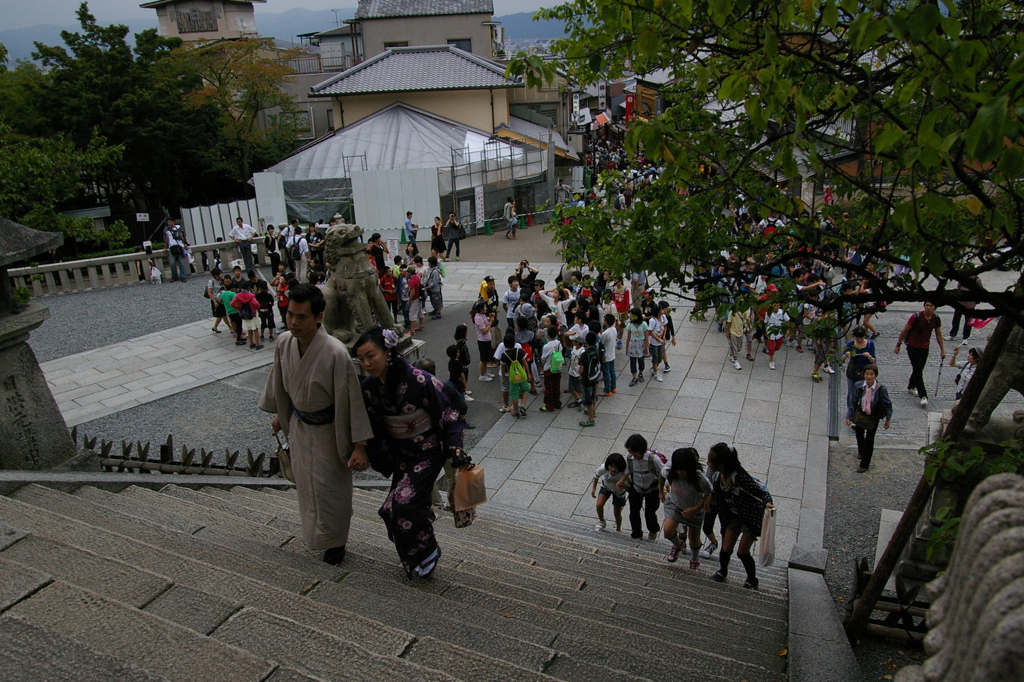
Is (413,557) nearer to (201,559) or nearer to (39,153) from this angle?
(201,559)

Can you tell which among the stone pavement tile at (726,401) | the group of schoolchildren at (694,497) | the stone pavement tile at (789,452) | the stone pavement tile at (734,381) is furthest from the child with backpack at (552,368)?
the group of schoolchildren at (694,497)

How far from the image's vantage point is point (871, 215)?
4750 mm

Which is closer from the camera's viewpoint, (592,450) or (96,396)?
(592,450)

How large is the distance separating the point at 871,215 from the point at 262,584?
4.32m

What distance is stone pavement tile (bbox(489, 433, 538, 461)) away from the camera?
9312 millimetres

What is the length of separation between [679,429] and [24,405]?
24.5 feet

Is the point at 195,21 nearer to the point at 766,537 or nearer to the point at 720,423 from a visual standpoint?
the point at 720,423

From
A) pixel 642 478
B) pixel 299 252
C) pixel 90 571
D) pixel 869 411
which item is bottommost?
pixel 869 411

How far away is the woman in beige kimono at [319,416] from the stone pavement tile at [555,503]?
4.12 metres

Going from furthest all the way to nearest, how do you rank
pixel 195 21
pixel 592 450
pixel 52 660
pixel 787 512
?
pixel 195 21 → pixel 592 450 → pixel 787 512 → pixel 52 660

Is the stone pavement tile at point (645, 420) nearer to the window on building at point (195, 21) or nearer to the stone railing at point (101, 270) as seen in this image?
the stone railing at point (101, 270)

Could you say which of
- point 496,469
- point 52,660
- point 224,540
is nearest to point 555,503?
point 496,469

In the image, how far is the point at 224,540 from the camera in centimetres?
418

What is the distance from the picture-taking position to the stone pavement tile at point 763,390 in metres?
10.7
